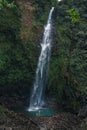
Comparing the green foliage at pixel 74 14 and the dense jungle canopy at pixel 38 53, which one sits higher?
the green foliage at pixel 74 14

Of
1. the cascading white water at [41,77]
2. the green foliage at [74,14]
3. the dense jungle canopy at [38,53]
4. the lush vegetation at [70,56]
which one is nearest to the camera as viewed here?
the lush vegetation at [70,56]

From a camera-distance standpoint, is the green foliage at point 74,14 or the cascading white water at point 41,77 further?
the green foliage at point 74,14

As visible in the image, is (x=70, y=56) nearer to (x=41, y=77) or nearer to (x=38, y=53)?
(x=38, y=53)

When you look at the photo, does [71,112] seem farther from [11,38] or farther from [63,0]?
[63,0]

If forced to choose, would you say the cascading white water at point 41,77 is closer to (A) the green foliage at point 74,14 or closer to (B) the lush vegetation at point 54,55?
(B) the lush vegetation at point 54,55

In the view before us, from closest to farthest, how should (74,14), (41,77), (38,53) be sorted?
(41,77) → (38,53) → (74,14)

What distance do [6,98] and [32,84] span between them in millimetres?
2780

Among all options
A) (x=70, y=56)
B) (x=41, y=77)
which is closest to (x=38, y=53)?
(x=41, y=77)

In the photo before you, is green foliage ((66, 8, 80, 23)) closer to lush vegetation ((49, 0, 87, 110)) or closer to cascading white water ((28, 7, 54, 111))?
→ lush vegetation ((49, 0, 87, 110))

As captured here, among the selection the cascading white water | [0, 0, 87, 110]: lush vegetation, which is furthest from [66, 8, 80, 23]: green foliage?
the cascading white water

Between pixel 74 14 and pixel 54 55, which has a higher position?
pixel 74 14

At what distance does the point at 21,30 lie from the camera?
1329 inches

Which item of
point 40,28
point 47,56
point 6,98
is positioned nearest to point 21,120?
point 6,98

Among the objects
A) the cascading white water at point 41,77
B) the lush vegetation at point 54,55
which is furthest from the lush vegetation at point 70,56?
the cascading white water at point 41,77
